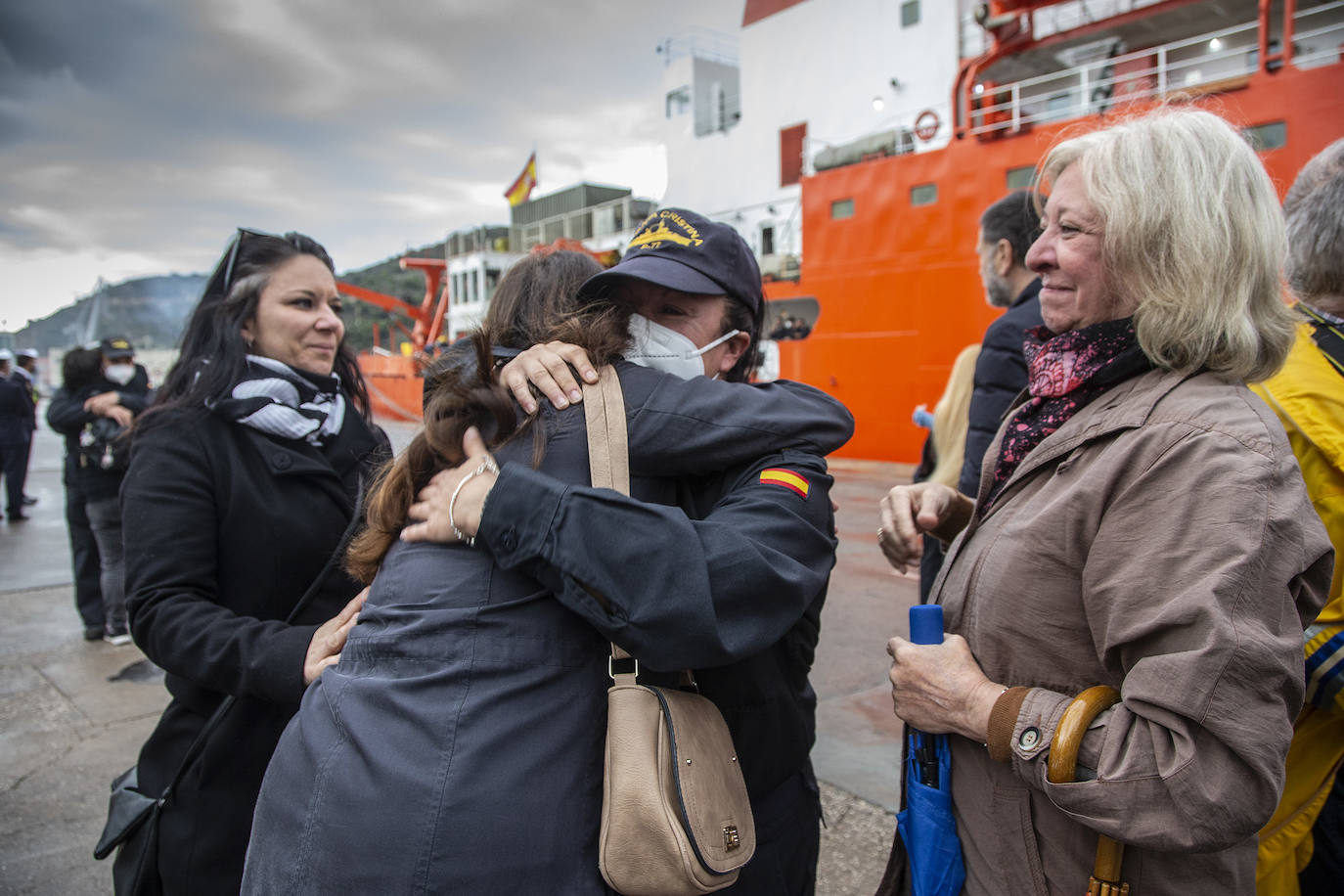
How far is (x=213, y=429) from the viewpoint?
1846mm

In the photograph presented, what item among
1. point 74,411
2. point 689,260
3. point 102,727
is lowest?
point 102,727

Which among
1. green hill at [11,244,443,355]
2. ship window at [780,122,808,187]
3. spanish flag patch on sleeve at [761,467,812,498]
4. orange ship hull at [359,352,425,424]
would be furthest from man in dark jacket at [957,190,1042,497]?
orange ship hull at [359,352,425,424]

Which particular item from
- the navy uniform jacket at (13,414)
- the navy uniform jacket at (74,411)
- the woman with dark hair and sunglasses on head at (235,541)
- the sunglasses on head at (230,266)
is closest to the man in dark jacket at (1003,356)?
the woman with dark hair and sunglasses on head at (235,541)

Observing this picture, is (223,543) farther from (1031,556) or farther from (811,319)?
(811,319)

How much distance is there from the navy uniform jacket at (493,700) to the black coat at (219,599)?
490 mm

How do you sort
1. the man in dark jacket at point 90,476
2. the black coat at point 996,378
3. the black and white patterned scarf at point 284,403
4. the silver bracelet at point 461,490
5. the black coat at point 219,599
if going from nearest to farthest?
the silver bracelet at point 461,490 < the black coat at point 219,599 < the black and white patterned scarf at point 284,403 < the black coat at point 996,378 < the man in dark jacket at point 90,476

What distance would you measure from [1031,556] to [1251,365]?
0.46m

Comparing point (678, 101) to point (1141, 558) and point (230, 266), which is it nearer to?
point (230, 266)

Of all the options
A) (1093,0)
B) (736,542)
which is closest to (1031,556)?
(736,542)

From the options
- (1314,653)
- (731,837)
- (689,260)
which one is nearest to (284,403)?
(689,260)

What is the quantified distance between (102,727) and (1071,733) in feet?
13.9

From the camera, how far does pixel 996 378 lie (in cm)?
286

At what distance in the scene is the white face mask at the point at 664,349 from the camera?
1.46 meters

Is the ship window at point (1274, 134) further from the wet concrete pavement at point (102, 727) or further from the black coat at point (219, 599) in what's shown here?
the black coat at point (219, 599)
